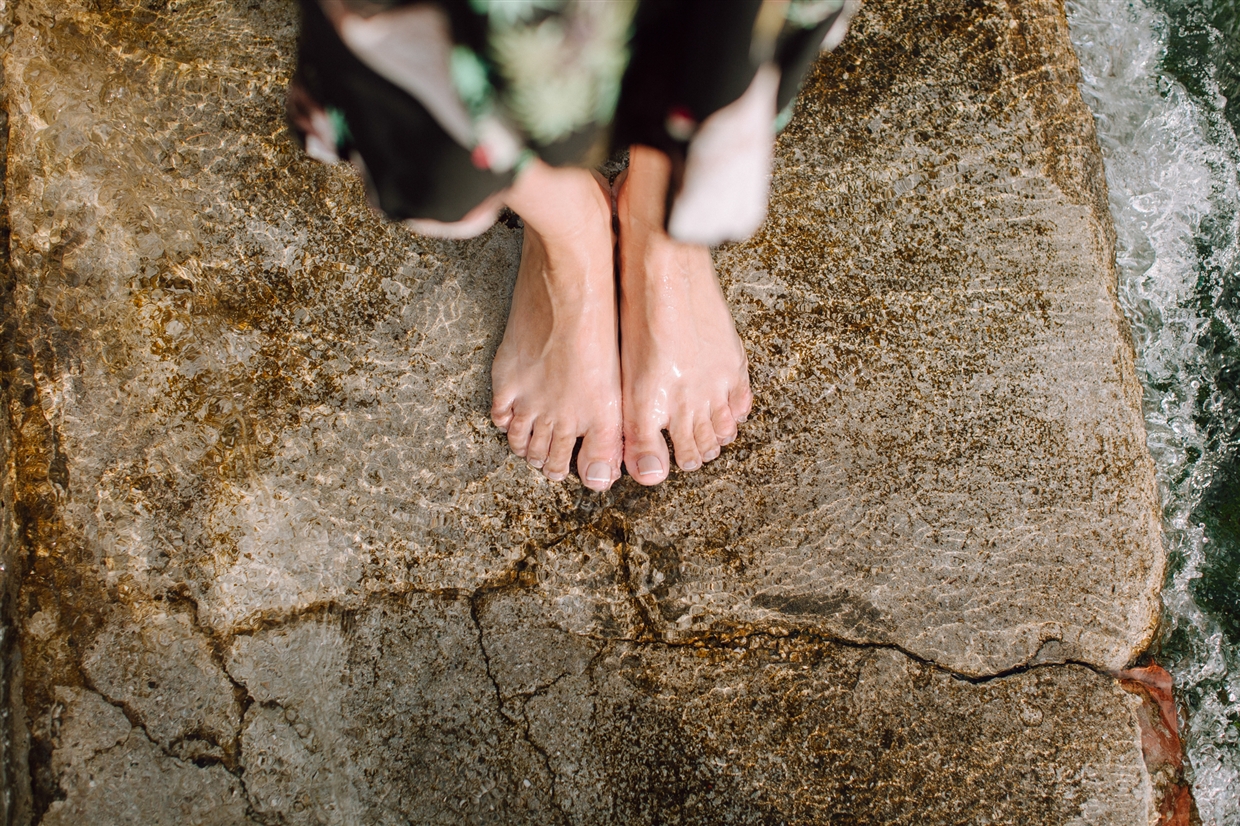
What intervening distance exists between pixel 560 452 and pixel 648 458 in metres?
0.17

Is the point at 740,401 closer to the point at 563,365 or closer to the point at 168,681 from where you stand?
the point at 563,365

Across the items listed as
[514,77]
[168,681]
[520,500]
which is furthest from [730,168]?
[168,681]

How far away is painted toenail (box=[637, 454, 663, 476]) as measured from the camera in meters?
1.31

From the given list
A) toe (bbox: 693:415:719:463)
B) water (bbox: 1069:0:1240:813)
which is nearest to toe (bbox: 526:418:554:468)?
toe (bbox: 693:415:719:463)

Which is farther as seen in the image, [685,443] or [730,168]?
[685,443]

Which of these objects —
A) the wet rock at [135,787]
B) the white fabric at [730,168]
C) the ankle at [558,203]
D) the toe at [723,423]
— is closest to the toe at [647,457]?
the toe at [723,423]

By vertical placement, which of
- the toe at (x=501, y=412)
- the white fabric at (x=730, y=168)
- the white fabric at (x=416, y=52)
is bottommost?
the toe at (x=501, y=412)

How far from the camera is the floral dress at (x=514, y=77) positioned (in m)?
0.58

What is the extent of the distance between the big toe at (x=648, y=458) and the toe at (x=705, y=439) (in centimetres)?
7

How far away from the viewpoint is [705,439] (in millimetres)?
1323

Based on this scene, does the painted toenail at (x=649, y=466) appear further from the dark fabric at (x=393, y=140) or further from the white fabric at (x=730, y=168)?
the dark fabric at (x=393, y=140)

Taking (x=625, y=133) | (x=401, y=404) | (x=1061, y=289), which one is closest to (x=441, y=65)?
(x=625, y=133)

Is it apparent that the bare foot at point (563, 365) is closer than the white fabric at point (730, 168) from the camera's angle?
No

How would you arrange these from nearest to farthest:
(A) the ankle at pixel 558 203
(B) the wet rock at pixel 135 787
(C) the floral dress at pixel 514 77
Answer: (C) the floral dress at pixel 514 77 → (A) the ankle at pixel 558 203 → (B) the wet rock at pixel 135 787
